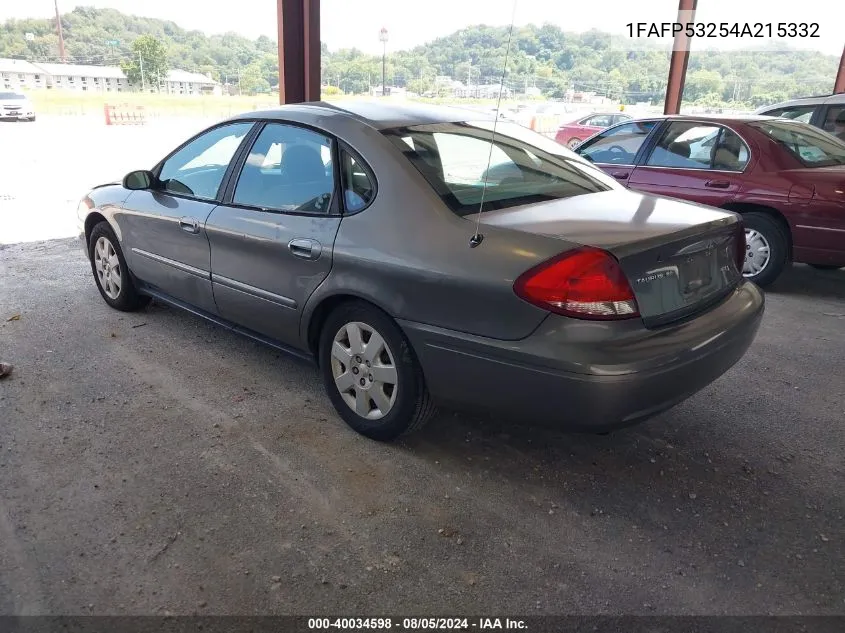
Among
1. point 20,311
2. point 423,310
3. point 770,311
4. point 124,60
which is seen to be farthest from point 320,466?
point 124,60

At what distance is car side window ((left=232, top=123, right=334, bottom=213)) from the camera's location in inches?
121

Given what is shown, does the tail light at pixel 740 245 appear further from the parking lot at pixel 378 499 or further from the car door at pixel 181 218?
the car door at pixel 181 218

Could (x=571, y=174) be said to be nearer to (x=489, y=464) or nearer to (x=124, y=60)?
(x=489, y=464)

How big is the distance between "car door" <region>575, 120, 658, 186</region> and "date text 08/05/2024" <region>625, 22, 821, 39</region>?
254 centimetres

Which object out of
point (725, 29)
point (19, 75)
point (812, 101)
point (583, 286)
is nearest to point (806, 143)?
point (812, 101)

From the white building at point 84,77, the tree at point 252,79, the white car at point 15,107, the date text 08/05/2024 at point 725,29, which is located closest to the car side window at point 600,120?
the date text 08/05/2024 at point 725,29

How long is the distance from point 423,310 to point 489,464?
796 mm

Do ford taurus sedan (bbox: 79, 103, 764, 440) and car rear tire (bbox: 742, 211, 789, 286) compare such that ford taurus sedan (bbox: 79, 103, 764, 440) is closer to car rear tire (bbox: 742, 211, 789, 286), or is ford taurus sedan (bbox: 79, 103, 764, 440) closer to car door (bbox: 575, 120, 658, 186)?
car rear tire (bbox: 742, 211, 789, 286)

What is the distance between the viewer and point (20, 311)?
4.64m

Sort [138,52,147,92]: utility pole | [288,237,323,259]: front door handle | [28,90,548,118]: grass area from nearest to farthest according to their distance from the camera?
[288,237,323,259]: front door handle → [28,90,548,118]: grass area → [138,52,147,92]: utility pole

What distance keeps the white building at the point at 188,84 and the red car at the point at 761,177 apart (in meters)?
21.9

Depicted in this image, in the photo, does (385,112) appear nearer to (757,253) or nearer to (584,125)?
(757,253)

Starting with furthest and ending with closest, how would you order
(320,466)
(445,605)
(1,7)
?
(1,7) → (320,466) → (445,605)

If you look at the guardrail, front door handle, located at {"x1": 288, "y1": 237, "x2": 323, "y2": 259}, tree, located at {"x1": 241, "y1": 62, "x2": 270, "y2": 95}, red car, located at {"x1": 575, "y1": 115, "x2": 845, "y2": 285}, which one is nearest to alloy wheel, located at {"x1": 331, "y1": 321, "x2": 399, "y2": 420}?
front door handle, located at {"x1": 288, "y1": 237, "x2": 323, "y2": 259}
